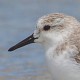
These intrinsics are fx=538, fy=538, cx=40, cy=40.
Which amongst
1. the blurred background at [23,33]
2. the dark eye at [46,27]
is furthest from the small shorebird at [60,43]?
the blurred background at [23,33]

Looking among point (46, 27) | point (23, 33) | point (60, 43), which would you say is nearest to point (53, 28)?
point (46, 27)

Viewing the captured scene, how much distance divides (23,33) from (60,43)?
4.80m

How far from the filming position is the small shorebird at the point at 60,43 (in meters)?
7.65

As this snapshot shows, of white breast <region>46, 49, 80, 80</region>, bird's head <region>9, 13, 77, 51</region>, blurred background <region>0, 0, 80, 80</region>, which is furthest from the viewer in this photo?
blurred background <region>0, 0, 80, 80</region>

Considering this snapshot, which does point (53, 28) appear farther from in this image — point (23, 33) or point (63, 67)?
point (23, 33)

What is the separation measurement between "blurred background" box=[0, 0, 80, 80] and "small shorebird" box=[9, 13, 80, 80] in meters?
2.43

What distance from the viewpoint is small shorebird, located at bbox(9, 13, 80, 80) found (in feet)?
25.1

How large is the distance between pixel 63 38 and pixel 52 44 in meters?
0.19

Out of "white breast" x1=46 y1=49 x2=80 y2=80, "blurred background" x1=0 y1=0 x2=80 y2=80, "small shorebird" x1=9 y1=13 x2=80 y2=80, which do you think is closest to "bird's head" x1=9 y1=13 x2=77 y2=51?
"small shorebird" x1=9 y1=13 x2=80 y2=80

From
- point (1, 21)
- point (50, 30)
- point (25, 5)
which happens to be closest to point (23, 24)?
point (1, 21)

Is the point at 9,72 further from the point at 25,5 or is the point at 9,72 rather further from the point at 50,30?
the point at 25,5

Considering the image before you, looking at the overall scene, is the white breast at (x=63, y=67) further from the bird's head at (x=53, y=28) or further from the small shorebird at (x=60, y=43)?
the bird's head at (x=53, y=28)

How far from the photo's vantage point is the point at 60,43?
784 cm

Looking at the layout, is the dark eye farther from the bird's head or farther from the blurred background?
the blurred background
